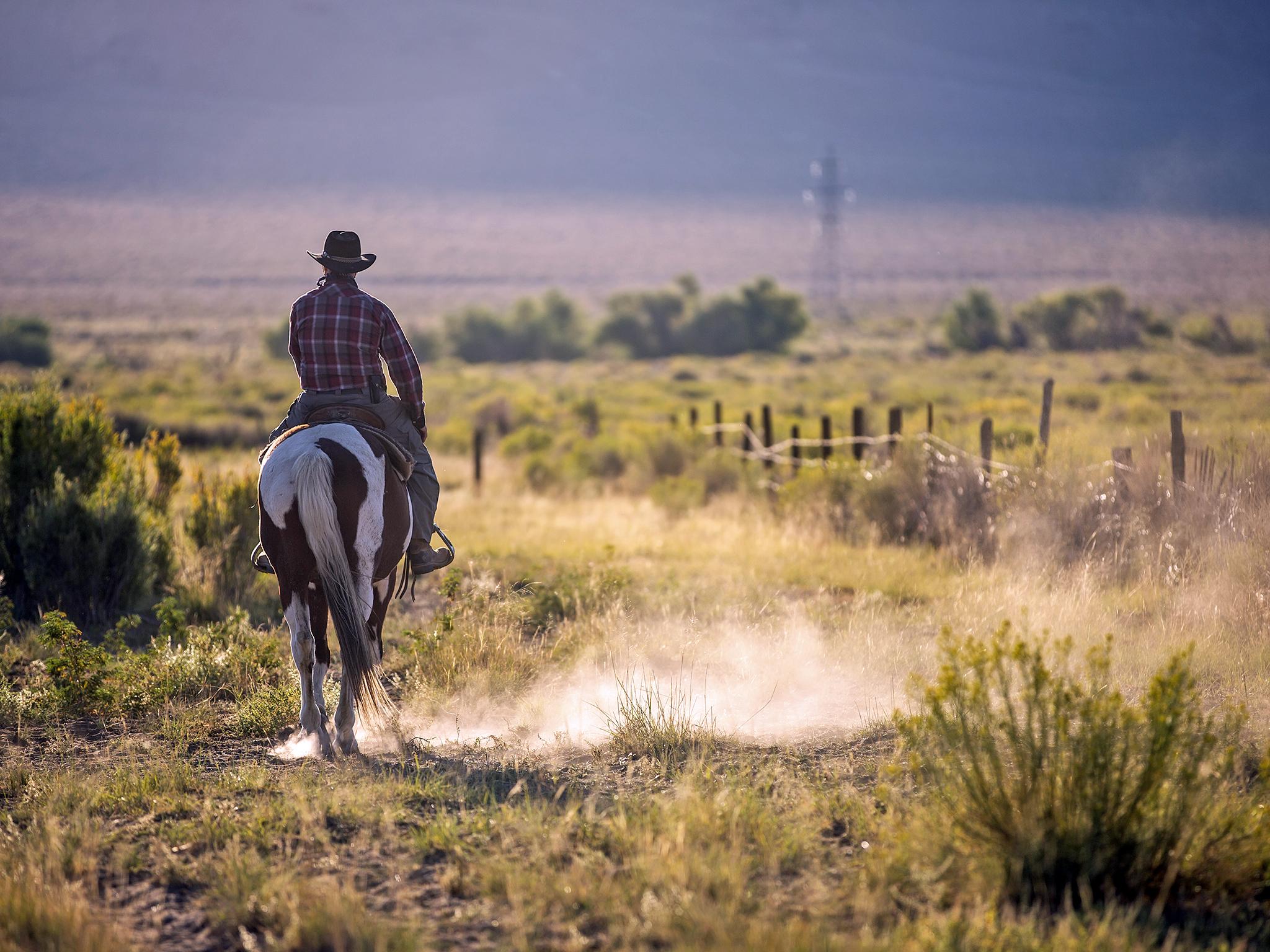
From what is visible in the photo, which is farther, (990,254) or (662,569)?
(990,254)

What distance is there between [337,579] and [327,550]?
0.17 metres

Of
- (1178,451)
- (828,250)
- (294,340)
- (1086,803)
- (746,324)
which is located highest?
(828,250)

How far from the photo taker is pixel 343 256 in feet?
20.9

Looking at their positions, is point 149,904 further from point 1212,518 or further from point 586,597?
point 1212,518

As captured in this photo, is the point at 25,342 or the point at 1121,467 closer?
the point at 1121,467

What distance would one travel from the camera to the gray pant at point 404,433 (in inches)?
246

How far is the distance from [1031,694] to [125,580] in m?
7.68

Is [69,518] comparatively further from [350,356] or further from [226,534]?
[350,356]

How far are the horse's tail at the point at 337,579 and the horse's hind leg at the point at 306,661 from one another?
0.51ft

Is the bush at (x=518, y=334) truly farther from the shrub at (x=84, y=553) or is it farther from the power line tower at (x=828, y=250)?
the shrub at (x=84, y=553)

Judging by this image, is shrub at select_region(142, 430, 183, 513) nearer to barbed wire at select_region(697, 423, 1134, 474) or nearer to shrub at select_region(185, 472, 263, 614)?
shrub at select_region(185, 472, 263, 614)

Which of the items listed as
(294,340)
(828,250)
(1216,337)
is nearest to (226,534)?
(294,340)

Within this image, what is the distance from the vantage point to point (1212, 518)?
8.11m

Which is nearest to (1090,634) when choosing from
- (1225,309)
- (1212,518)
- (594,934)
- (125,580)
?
(1212,518)
